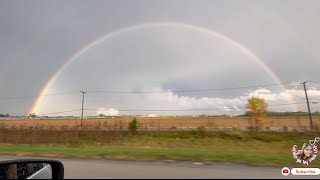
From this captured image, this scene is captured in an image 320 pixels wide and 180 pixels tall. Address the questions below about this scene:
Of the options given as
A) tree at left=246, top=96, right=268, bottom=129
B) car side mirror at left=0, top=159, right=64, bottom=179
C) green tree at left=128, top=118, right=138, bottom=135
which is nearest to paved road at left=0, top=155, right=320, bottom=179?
car side mirror at left=0, top=159, right=64, bottom=179

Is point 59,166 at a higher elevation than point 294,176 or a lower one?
higher

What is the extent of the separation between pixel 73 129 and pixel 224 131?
68.8 feet

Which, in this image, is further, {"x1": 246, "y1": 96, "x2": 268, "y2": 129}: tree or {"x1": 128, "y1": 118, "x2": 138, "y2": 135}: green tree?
{"x1": 246, "y1": 96, "x2": 268, "y2": 129}: tree

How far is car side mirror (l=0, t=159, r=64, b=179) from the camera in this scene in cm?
351

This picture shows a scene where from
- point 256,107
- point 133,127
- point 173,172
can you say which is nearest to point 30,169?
point 173,172

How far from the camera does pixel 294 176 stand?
8.11 meters

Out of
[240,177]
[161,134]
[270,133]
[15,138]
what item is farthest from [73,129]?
[240,177]

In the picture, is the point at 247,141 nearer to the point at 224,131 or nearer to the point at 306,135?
the point at 224,131

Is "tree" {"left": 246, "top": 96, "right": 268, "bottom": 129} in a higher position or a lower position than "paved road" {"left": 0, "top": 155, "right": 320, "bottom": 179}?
higher

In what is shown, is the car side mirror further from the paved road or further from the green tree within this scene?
the green tree

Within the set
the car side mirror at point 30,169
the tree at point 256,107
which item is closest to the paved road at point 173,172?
the car side mirror at point 30,169

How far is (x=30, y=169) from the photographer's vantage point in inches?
154

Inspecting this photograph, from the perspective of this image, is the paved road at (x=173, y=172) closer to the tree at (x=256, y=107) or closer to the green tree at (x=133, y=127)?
the green tree at (x=133, y=127)

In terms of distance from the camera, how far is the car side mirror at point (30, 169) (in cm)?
351
